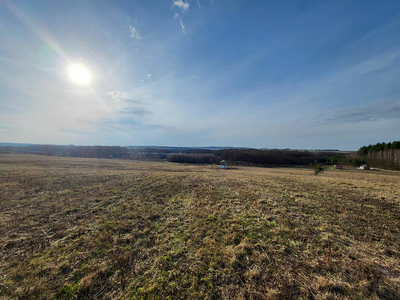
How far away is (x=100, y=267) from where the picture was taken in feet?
14.9

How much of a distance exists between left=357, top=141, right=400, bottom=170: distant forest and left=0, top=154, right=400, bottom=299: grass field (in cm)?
6679

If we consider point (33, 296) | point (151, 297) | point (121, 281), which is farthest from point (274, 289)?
point (33, 296)

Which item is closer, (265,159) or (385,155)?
(385,155)

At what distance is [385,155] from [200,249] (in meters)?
88.4

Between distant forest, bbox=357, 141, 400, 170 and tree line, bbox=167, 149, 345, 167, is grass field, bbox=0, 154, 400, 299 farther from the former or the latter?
tree line, bbox=167, 149, 345, 167

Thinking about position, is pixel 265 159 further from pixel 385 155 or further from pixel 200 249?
pixel 200 249

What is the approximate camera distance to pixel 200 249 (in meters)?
5.39

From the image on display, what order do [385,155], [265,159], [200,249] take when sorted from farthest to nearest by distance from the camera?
1. [265,159]
2. [385,155]
3. [200,249]

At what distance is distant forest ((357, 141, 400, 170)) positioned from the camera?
51897mm

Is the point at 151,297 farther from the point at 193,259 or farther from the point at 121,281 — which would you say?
the point at 193,259

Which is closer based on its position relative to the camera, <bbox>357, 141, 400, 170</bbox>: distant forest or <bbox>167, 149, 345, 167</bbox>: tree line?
<bbox>357, 141, 400, 170</bbox>: distant forest

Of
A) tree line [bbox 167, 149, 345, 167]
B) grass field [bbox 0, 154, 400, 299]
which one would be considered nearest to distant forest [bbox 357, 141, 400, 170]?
tree line [bbox 167, 149, 345, 167]

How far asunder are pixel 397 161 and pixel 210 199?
7571 centimetres

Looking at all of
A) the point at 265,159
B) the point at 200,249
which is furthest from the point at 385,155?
the point at 200,249
